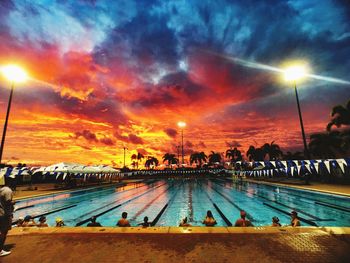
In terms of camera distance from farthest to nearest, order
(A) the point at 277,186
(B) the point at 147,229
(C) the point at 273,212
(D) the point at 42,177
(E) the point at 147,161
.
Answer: (E) the point at 147,161
(D) the point at 42,177
(A) the point at 277,186
(C) the point at 273,212
(B) the point at 147,229

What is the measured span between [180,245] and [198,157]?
10534 centimetres

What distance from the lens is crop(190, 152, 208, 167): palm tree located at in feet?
355

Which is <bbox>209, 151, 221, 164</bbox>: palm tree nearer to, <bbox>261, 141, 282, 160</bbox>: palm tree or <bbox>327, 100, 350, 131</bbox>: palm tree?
<bbox>261, 141, 282, 160</bbox>: palm tree

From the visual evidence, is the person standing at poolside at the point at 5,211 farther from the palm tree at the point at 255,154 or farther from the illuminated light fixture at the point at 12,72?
the palm tree at the point at 255,154

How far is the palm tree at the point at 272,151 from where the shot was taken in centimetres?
7281

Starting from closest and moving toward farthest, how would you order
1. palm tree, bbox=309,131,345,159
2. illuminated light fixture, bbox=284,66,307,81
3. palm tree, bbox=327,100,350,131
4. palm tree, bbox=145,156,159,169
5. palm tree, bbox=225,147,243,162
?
illuminated light fixture, bbox=284,66,307,81 → palm tree, bbox=327,100,350,131 → palm tree, bbox=309,131,345,159 → palm tree, bbox=225,147,243,162 → palm tree, bbox=145,156,159,169

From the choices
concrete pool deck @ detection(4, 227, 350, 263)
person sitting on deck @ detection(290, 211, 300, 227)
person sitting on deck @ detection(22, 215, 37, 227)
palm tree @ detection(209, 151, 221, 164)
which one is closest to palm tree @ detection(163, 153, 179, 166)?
palm tree @ detection(209, 151, 221, 164)

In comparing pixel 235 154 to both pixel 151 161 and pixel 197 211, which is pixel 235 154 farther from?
pixel 197 211

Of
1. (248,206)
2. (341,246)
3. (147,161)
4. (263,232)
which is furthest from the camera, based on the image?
(147,161)

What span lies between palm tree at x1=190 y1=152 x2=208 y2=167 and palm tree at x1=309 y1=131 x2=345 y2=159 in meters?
69.4

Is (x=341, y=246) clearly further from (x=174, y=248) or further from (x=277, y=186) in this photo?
A: (x=277, y=186)

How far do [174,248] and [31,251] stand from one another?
3.28 m

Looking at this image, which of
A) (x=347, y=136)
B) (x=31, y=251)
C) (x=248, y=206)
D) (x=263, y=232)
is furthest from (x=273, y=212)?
(x=347, y=136)

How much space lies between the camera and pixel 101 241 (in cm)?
524
